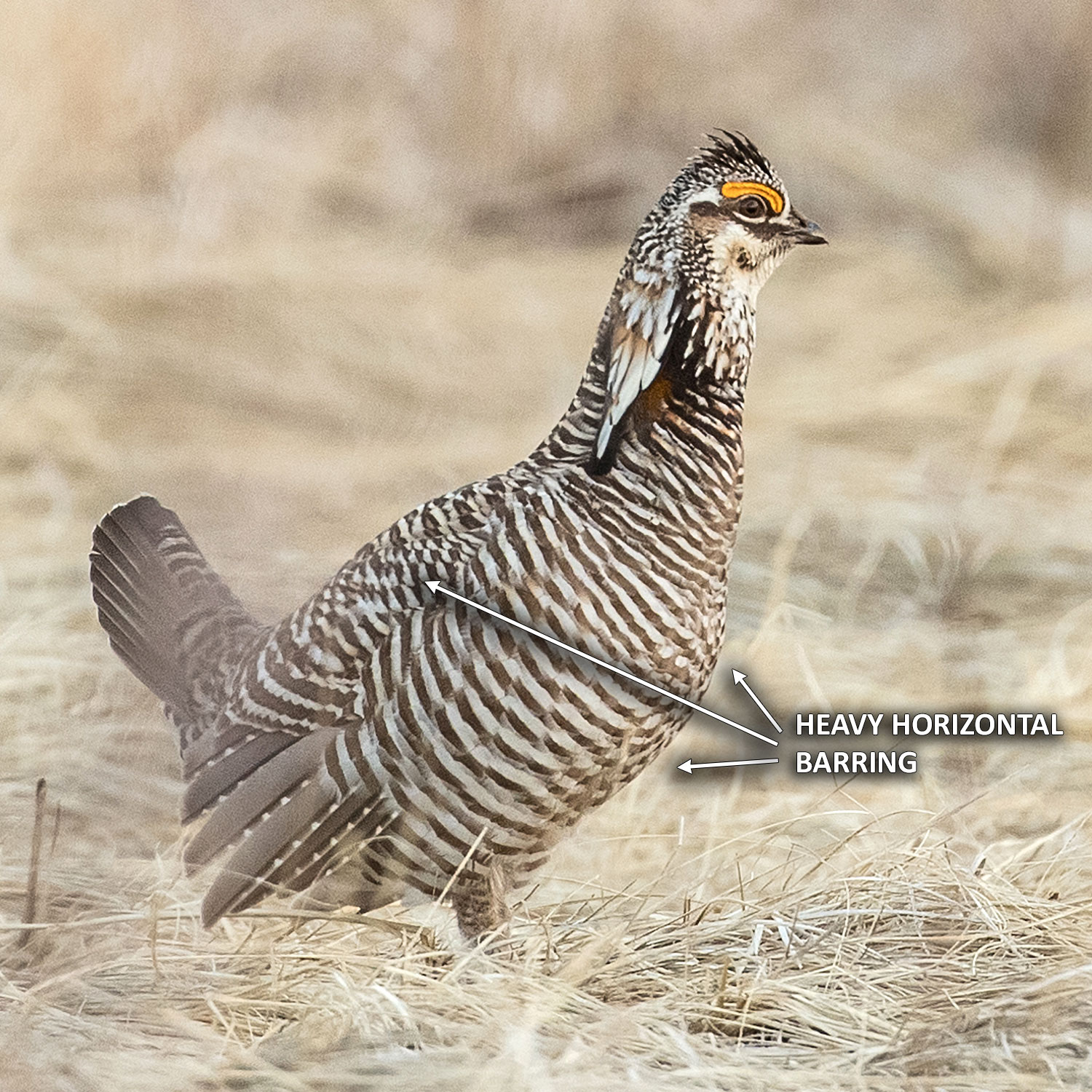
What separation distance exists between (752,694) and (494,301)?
1137 mm

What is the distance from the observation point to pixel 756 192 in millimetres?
1442

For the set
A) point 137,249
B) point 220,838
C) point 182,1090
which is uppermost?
point 137,249

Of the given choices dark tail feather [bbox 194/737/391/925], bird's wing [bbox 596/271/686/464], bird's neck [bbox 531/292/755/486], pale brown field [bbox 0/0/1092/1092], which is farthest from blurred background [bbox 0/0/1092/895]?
bird's wing [bbox 596/271/686/464]

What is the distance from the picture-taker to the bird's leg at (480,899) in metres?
1.62

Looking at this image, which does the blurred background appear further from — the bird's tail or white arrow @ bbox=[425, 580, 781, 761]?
white arrow @ bbox=[425, 580, 781, 761]

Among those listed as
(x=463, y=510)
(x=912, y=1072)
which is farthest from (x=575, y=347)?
(x=912, y=1072)

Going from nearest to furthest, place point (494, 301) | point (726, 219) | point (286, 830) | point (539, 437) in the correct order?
point (726, 219) → point (286, 830) → point (539, 437) → point (494, 301)

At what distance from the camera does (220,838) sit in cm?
155

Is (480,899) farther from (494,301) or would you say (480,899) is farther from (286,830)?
(494,301)

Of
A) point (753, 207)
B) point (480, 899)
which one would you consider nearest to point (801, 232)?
point (753, 207)

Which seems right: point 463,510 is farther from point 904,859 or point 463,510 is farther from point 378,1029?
point 904,859

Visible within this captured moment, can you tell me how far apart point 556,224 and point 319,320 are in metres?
0.58

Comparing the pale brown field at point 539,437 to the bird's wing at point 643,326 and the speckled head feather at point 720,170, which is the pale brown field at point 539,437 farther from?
the speckled head feather at point 720,170

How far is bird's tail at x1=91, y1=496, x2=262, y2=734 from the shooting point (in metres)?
1.81
